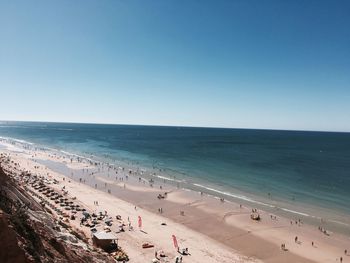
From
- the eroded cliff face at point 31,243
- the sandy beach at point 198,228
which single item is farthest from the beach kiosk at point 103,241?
the eroded cliff face at point 31,243

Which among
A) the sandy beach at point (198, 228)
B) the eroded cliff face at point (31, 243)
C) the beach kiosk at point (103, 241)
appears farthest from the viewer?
the sandy beach at point (198, 228)

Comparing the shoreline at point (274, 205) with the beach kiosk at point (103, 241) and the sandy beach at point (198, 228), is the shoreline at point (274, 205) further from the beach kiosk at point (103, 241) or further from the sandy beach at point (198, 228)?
the beach kiosk at point (103, 241)

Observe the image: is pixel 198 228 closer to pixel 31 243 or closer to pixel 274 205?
pixel 274 205

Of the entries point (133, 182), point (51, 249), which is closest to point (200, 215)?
point (133, 182)

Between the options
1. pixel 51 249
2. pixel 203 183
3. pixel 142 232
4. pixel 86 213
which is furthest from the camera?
pixel 203 183

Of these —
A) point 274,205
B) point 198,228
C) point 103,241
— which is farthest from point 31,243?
point 274,205

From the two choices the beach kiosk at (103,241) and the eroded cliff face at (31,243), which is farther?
the beach kiosk at (103,241)

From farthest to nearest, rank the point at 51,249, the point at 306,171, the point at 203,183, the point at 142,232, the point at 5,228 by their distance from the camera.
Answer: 1. the point at 306,171
2. the point at 203,183
3. the point at 142,232
4. the point at 51,249
5. the point at 5,228

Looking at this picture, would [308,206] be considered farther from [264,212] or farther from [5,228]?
[5,228]
